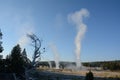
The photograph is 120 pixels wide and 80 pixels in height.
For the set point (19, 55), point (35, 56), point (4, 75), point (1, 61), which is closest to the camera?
point (35, 56)

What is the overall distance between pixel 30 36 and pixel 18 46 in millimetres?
19489

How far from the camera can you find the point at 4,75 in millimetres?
37625

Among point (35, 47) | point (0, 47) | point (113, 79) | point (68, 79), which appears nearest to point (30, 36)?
point (35, 47)

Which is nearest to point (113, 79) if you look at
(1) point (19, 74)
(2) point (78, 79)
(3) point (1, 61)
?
(2) point (78, 79)

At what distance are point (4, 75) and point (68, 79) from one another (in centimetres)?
1518

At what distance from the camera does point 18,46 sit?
174 feet

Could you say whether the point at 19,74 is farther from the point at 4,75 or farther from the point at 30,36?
the point at 30,36

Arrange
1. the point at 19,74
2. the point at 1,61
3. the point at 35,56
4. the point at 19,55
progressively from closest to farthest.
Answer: the point at 35,56
the point at 19,74
the point at 1,61
the point at 19,55

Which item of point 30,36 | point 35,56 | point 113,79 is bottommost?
point 113,79

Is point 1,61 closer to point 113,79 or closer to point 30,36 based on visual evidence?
point 30,36

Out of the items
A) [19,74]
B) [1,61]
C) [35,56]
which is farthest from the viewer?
[1,61]

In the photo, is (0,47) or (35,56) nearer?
(35,56)

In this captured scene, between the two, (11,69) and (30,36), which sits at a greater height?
(30,36)

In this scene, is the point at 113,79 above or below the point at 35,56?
below
